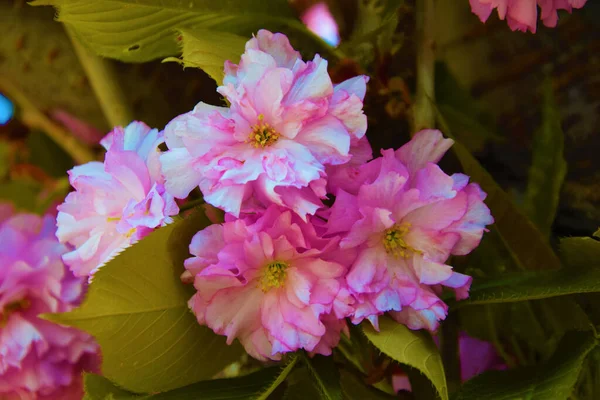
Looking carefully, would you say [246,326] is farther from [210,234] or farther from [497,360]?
[497,360]

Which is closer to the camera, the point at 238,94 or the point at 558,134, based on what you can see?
the point at 238,94

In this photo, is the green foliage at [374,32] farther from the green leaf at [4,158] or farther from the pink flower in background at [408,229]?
the green leaf at [4,158]

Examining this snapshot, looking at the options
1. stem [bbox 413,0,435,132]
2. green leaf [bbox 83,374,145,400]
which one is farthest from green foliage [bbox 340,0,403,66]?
green leaf [bbox 83,374,145,400]

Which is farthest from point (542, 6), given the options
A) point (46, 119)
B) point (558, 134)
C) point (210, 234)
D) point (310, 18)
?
point (46, 119)

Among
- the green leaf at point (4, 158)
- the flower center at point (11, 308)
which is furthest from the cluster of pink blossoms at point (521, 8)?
the green leaf at point (4, 158)

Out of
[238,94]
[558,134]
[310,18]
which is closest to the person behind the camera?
[238,94]

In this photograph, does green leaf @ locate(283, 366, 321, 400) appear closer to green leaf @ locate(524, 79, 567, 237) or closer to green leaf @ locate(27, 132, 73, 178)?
green leaf @ locate(524, 79, 567, 237)
